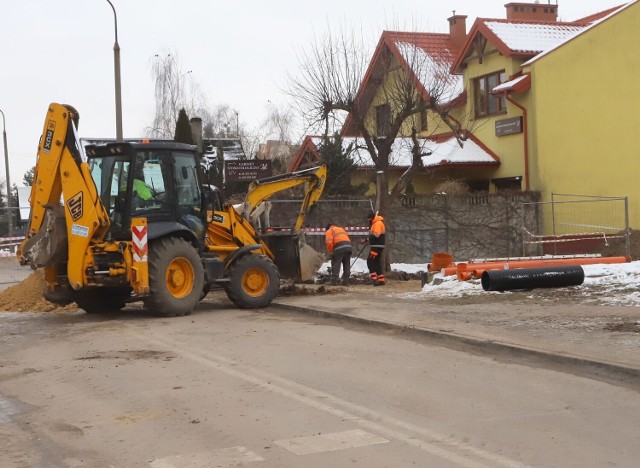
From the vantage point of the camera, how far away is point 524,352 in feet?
32.2

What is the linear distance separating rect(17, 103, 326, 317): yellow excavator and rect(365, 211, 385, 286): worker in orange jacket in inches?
154

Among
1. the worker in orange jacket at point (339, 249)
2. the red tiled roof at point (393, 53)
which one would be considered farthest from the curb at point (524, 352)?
the red tiled roof at point (393, 53)

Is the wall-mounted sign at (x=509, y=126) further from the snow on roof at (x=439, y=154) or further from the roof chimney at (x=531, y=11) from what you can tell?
the roof chimney at (x=531, y=11)

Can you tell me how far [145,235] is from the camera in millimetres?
13570

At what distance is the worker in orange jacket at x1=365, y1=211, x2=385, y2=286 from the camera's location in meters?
19.2

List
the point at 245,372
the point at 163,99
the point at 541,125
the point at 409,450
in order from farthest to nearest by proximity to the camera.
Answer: the point at 163,99 < the point at 541,125 < the point at 245,372 < the point at 409,450

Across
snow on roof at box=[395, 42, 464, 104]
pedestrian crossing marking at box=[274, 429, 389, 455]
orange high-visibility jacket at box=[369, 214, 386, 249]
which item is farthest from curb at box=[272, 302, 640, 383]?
snow on roof at box=[395, 42, 464, 104]

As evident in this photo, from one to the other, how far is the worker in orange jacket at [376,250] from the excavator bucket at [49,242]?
24.5 feet

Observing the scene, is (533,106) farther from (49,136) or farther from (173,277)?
(49,136)

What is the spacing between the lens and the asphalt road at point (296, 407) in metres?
6.08

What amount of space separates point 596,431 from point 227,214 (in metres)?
10.2

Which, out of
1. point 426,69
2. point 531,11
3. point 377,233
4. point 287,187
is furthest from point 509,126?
point 287,187

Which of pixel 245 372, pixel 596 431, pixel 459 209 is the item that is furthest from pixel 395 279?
pixel 596 431

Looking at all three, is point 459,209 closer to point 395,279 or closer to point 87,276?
point 395,279
